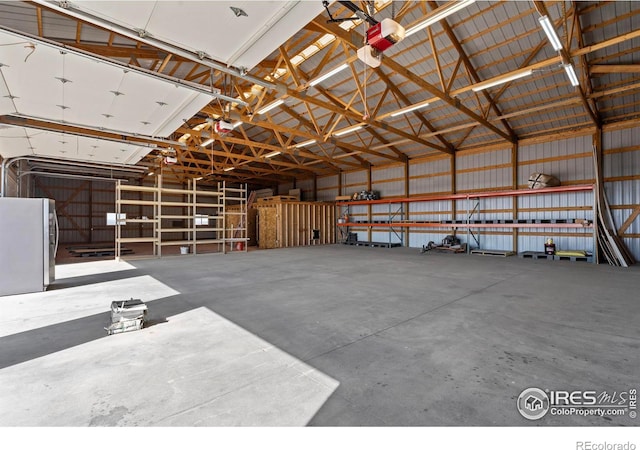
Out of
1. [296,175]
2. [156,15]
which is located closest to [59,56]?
[156,15]

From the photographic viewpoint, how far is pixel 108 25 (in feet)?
12.2

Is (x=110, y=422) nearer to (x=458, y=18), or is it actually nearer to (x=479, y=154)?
(x=458, y=18)

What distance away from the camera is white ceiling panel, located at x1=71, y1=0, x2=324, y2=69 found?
340 cm

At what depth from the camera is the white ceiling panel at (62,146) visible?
8.18 meters

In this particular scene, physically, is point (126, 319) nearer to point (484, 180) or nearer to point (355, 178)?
point (484, 180)

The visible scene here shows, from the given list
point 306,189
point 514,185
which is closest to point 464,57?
point 514,185

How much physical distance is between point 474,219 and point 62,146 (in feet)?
60.9

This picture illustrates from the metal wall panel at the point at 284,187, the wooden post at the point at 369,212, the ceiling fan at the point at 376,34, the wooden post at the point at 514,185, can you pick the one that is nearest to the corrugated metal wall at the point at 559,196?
the wooden post at the point at 514,185

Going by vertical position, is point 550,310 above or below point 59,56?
below

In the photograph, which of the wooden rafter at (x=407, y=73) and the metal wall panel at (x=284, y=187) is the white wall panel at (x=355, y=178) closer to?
the metal wall panel at (x=284, y=187)

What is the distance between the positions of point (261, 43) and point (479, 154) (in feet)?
50.8

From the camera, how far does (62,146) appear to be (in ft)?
31.3

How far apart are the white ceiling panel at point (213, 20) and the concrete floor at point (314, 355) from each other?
411 centimetres

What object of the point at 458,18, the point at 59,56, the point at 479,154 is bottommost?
the point at 59,56
